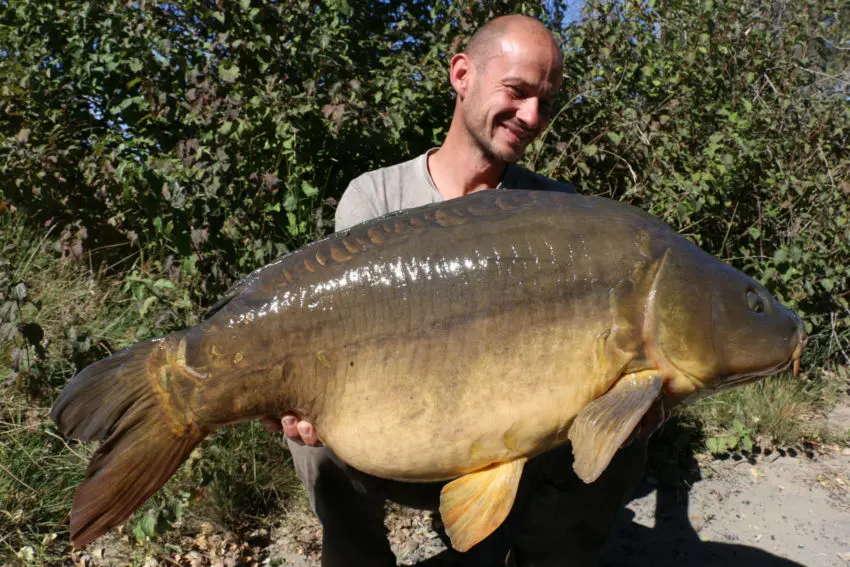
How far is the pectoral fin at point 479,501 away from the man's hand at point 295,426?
0.32m

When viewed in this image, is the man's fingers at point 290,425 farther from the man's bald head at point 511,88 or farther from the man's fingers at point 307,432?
the man's bald head at point 511,88

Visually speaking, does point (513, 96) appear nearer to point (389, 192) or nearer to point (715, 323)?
point (389, 192)

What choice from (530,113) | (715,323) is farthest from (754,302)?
(530,113)

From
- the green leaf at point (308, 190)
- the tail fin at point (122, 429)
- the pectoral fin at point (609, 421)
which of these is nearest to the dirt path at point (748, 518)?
the pectoral fin at point (609, 421)

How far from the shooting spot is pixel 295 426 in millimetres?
1578

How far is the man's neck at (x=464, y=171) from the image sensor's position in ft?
7.40

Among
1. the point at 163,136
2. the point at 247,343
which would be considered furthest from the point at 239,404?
the point at 163,136

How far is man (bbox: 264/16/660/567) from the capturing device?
196 centimetres

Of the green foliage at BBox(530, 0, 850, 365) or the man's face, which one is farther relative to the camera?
the green foliage at BBox(530, 0, 850, 365)

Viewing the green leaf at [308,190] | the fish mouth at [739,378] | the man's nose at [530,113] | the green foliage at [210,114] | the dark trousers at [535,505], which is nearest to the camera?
the fish mouth at [739,378]

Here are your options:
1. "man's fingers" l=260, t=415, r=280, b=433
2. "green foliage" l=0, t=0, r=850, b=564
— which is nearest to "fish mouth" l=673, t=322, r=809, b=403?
"man's fingers" l=260, t=415, r=280, b=433

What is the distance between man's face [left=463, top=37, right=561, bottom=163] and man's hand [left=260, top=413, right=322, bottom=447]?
1.06m

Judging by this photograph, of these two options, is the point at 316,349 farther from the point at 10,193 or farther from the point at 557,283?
the point at 10,193

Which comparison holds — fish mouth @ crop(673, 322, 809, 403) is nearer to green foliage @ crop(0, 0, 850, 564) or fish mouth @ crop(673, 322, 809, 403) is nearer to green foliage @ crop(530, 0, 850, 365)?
green foliage @ crop(0, 0, 850, 564)
